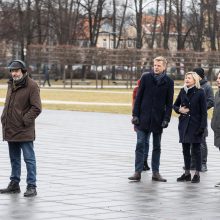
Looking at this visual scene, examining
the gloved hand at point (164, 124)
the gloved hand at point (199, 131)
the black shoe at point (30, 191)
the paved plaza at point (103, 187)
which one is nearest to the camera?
the paved plaza at point (103, 187)

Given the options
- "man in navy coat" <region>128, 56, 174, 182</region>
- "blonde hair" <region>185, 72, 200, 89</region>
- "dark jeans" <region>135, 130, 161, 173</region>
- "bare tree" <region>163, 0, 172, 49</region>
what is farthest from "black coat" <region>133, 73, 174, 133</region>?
"bare tree" <region>163, 0, 172, 49</region>

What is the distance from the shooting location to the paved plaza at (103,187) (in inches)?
372

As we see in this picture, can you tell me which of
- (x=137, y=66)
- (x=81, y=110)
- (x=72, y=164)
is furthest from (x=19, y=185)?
(x=137, y=66)

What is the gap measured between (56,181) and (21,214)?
284 centimetres

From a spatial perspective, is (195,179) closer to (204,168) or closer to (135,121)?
(135,121)

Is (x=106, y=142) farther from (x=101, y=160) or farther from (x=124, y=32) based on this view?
(x=124, y=32)

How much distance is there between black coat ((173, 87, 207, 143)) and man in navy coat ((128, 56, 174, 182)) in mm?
295

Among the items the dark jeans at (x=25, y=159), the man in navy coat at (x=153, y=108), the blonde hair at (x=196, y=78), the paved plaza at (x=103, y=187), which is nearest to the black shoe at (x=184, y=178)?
the paved plaza at (x=103, y=187)

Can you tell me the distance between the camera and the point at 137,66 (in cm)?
6406

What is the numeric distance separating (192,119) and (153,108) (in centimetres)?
61

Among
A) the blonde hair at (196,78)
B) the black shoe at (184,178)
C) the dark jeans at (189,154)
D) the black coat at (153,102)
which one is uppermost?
the blonde hair at (196,78)

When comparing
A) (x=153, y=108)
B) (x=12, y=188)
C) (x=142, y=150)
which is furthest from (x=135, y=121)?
(x=12, y=188)

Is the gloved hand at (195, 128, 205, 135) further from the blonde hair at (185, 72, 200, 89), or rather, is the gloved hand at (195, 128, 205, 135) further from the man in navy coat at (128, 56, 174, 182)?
the blonde hair at (185, 72, 200, 89)

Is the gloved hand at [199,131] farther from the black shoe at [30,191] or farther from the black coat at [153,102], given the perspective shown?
the black shoe at [30,191]
